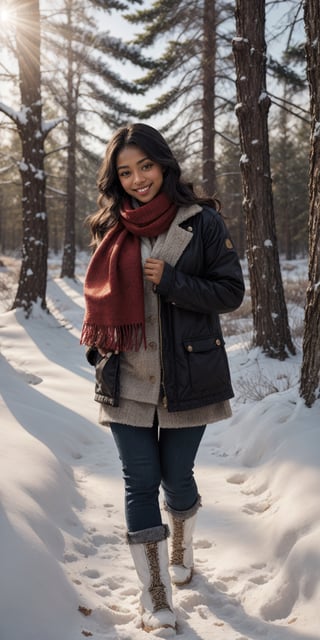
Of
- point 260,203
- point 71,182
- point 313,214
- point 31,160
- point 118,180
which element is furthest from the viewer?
point 71,182

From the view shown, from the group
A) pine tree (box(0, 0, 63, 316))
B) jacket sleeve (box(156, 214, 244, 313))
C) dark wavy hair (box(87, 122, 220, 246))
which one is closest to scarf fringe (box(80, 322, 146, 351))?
jacket sleeve (box(156, 214, 244, 313))

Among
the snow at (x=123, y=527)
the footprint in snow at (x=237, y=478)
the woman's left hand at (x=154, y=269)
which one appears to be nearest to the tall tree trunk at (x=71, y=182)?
the snow at (x=123, y=527)

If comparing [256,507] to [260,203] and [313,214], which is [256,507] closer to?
[313,214]

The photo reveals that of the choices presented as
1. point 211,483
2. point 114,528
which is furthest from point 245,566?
point 211,483

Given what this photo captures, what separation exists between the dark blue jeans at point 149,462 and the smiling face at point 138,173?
108 centimetres

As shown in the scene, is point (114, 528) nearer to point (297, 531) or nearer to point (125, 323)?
point (297, 531)

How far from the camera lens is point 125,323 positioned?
2195mm

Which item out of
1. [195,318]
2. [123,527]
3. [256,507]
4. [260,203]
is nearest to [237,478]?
[256,507]

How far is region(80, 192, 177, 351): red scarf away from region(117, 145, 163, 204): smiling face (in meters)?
0.06

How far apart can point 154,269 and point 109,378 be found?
0.54m

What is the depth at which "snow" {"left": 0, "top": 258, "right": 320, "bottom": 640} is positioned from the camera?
2.18m

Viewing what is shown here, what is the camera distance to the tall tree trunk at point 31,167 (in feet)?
29.2

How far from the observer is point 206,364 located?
2.25m

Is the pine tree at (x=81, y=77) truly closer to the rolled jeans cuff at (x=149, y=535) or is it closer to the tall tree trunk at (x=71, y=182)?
the tall tree trunk at (x=71, y=182)
